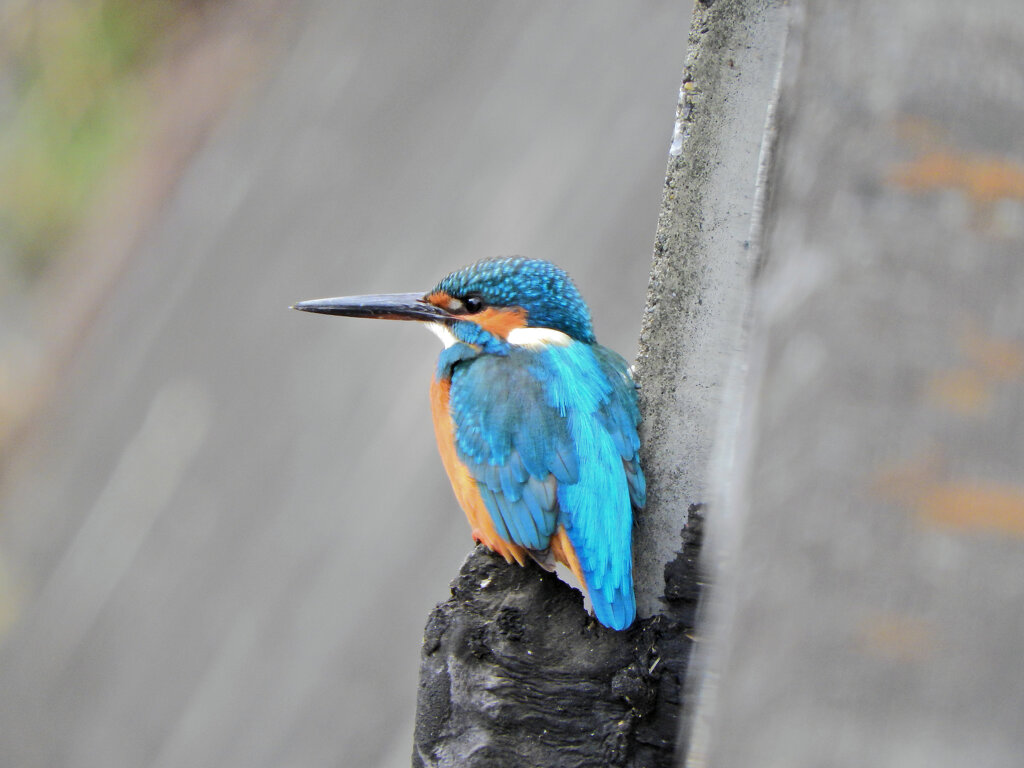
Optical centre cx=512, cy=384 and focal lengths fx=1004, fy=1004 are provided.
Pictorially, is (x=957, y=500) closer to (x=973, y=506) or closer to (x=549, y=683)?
(x=973, y=506)

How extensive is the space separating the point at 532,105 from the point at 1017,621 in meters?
4.09

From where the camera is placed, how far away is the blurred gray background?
12.6 ft

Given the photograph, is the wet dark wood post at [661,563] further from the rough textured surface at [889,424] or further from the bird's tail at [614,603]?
the rough textured surface at [889,424]

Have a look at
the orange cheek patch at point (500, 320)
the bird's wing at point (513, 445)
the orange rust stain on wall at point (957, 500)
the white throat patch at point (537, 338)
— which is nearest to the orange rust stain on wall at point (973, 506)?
the orange rust stain on wall at point (957, 500)

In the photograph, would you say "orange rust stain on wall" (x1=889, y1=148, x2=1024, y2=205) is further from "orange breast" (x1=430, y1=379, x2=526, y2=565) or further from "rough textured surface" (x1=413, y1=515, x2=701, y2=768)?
"orange breast" (x1=430, y1=379, x2=526, y2=565)

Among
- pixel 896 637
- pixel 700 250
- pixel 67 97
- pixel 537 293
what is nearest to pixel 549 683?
pixel 700 250

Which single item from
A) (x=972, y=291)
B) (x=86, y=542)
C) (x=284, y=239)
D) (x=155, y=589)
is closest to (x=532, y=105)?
(x=284, y=239)

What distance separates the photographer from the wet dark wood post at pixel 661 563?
1.27 m

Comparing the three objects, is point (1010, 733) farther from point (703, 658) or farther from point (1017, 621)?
point (703, 658)

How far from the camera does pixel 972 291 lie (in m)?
0.62

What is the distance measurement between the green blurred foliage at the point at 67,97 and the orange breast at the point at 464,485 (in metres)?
6.14

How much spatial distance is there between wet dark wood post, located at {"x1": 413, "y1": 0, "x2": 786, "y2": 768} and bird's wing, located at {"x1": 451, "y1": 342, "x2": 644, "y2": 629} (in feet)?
0.17

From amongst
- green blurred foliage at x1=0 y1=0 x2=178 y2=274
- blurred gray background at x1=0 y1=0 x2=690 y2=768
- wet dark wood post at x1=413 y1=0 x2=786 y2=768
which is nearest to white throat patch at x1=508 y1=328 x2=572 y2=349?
wet dark wood post at x1=413 y1=0 x2=786 y2=768

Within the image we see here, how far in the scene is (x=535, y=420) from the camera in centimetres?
159
